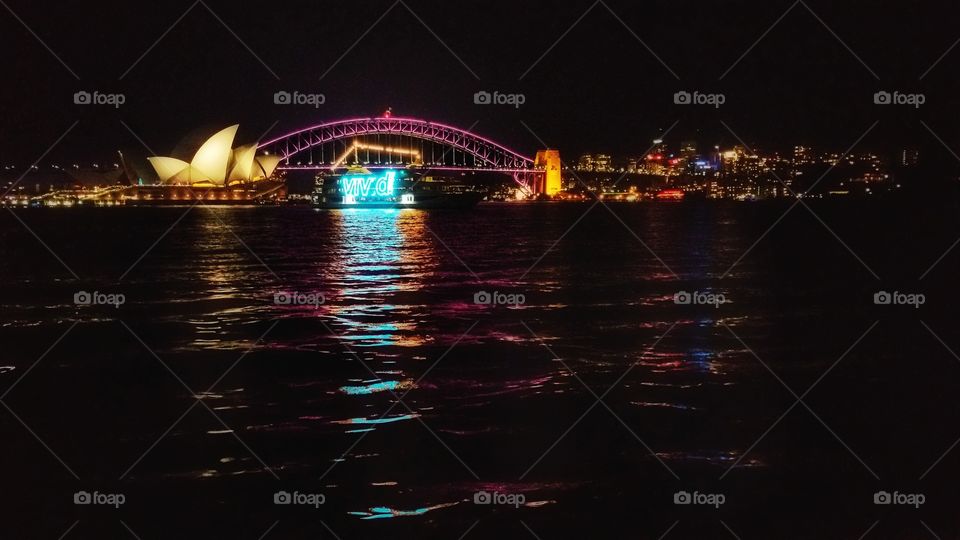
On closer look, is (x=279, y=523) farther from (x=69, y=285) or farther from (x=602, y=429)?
(x=69, y=285)

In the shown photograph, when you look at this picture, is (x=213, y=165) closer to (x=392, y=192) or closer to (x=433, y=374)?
(x=392, y=192)

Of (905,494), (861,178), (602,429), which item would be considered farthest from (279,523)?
(861,178)

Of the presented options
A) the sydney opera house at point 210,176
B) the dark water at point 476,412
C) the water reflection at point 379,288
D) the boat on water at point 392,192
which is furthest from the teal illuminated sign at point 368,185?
the dark water at point 476,412

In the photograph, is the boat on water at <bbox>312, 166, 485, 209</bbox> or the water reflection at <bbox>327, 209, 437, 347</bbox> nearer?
the water reflection at <bbox>327, 209, 437, 347</bbox>

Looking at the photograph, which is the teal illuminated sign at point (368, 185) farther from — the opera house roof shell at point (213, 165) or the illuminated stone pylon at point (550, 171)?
the illuminated stone pylon at point (550, 171)

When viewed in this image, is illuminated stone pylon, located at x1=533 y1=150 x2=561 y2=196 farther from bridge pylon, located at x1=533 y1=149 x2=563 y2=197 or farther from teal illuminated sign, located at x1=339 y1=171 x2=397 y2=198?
teal illuminated sign, located at x1=339 y1=171 x2=397 y2=198

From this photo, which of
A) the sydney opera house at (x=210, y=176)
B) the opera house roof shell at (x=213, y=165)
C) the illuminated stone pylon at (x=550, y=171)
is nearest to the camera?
the opera house roof shell at (x=213, y=165)

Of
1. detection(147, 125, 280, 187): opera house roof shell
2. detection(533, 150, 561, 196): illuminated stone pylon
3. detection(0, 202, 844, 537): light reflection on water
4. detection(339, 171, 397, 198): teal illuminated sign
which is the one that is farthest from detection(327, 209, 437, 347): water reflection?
detection(533, 150, 561, 196): illuminated stone pylon
